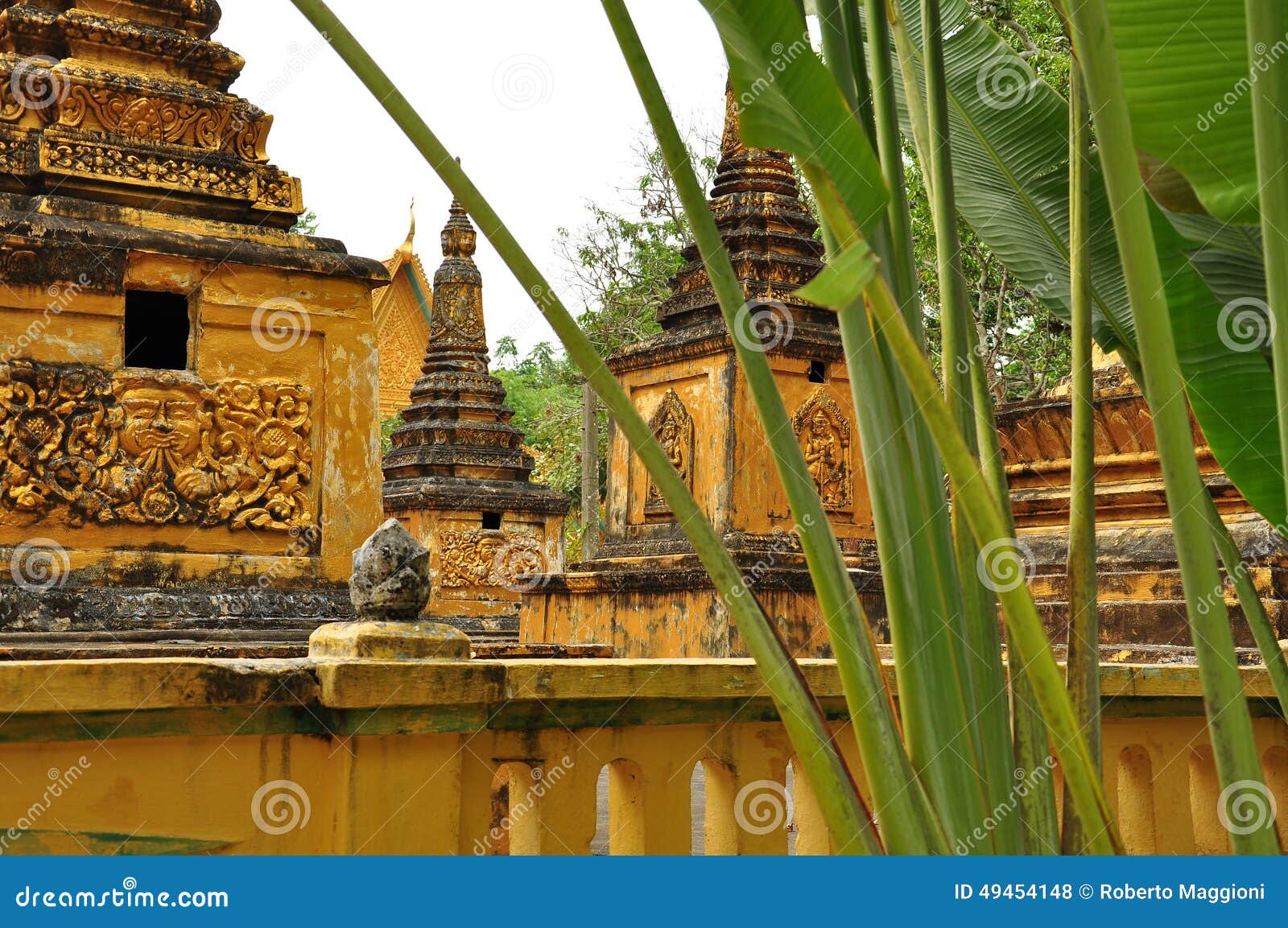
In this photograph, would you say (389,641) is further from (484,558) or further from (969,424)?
(484,558)

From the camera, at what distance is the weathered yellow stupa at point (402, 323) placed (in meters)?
24.9

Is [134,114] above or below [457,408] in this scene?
below

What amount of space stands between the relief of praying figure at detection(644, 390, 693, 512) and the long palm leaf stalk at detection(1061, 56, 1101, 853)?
689 centimetres

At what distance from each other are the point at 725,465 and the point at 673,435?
587 mm

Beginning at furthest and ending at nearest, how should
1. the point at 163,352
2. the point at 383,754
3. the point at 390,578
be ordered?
the point at 163,352
the point at 390,578
the point at 383,754

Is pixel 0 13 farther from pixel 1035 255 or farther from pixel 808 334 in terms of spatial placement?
pixel 808 334

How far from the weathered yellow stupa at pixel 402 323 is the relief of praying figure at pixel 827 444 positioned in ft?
55.7

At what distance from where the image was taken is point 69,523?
14.9 feet

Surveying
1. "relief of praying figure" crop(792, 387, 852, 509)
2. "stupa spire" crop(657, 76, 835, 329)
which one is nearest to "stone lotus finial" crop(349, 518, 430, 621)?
"relief of praying figure" crop(792, 387, 852, 509)

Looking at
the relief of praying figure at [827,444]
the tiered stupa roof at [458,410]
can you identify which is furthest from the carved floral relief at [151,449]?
the tiered stupa roof at [458,410]

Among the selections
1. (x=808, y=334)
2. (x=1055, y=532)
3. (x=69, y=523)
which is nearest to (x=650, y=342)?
(x=808, y=334)

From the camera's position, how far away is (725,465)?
8.49 meters

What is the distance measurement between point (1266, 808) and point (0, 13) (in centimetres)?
537

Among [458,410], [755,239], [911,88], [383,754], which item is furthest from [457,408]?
[911,88]
